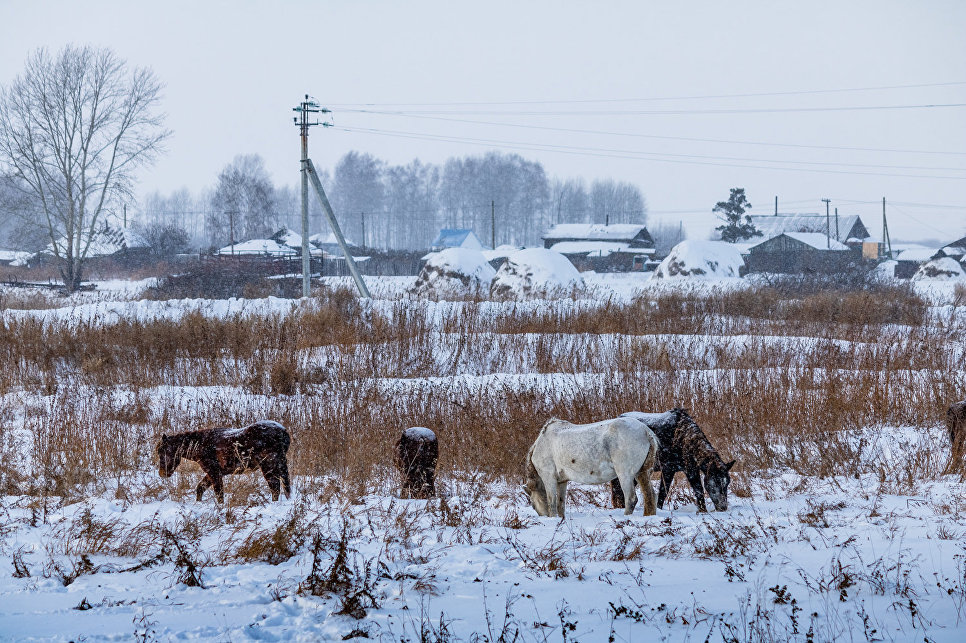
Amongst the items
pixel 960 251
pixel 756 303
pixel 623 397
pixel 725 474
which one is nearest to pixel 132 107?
pixel 756 303

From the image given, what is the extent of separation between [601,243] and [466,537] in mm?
56400

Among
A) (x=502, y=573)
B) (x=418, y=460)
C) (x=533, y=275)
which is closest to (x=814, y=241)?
(x=533, y=275)

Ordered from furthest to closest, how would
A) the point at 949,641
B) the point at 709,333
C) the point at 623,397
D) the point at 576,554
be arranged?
the point at 709,333, the point at 623,397, the point at 576,554, the point at 949,641

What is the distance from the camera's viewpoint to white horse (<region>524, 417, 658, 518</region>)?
451 cm

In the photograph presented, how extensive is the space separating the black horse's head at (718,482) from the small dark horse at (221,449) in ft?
A: 10.00

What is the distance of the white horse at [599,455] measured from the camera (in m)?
4.51

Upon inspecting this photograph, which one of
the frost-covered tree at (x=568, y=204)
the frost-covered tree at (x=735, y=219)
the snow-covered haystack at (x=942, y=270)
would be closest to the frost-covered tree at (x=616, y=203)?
the frost-covered tree at (x=568, y=204)

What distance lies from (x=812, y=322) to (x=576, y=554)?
13298mm

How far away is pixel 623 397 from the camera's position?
29.5 feet

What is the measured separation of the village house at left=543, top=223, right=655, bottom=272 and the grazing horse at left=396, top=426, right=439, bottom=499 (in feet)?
150

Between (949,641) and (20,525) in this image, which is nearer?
(949,641)

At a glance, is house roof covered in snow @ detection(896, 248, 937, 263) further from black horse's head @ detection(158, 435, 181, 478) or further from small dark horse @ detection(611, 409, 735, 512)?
black horse's head @ detection(158, 435, 181, 478)

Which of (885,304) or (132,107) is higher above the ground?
(132,107)

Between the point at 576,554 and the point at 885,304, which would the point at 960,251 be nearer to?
the point at 885,304
